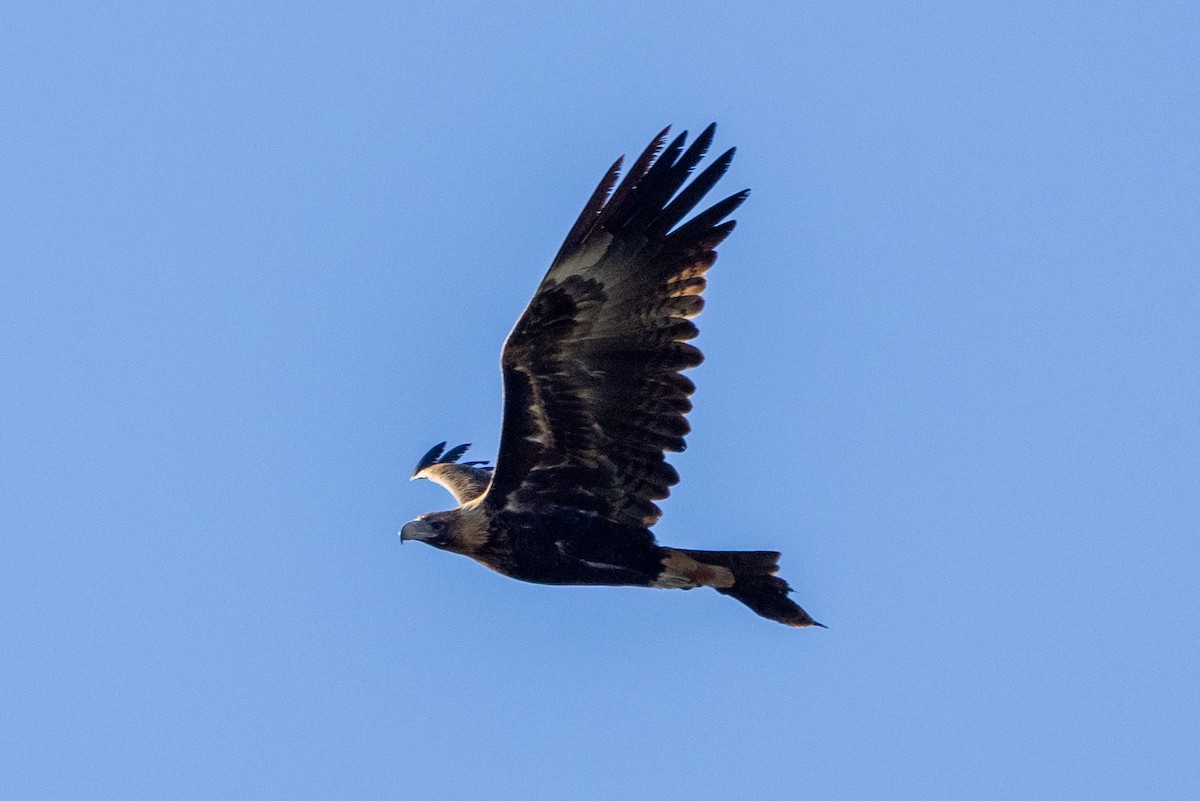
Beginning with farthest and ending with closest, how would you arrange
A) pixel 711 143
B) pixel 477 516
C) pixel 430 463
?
pixel 430 463 < pixel 477 516 < pixel 711 143

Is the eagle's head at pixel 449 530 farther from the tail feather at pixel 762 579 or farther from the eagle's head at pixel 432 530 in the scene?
the tail feather at pixel 762 579

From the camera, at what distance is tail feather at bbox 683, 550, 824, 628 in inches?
471

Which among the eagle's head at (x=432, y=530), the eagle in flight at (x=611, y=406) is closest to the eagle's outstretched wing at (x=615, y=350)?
the eagle in flight at (x=611, y=406)

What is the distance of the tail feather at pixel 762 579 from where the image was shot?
11953mm

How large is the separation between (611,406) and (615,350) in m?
0.32

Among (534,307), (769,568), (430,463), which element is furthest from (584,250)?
(430,463)

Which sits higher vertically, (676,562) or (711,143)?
(711,143)

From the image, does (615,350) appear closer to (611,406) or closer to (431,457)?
(611,406)

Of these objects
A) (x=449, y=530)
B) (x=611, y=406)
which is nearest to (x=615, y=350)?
(x=611, y=406)

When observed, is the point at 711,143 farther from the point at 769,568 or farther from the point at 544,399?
the point at 769,568

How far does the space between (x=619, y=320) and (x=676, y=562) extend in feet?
4.72

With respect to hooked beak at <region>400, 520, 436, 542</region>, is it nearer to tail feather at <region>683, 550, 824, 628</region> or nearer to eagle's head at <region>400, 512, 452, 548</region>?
eagle's head at <region>400, 512, 452, 548</region>

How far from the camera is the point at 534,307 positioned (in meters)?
11.5

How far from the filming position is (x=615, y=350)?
461 inches
